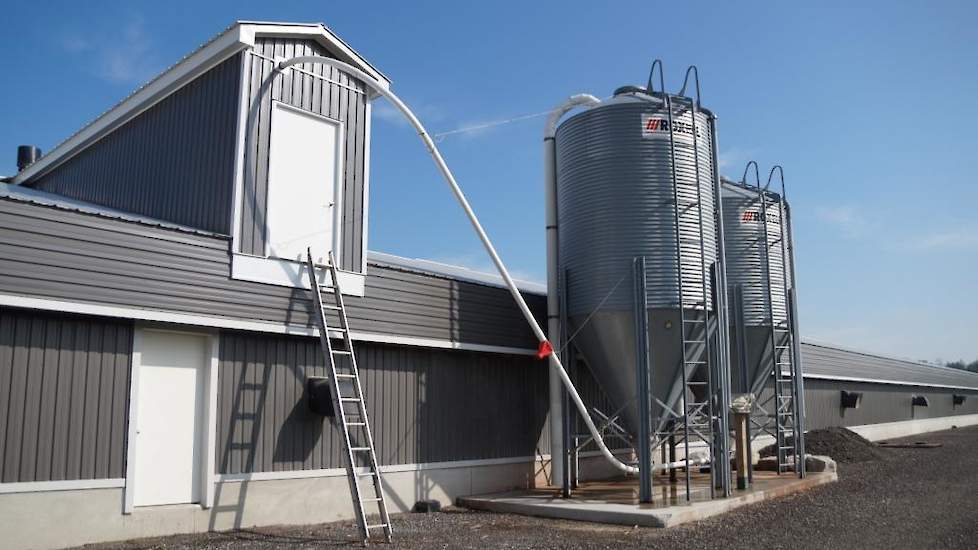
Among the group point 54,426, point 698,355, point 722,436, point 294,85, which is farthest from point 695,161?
point 54,426

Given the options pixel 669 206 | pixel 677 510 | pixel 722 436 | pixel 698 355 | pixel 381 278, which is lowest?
pixel 677 510

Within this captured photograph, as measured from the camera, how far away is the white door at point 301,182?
11992 mm

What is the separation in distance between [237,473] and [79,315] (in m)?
2.95

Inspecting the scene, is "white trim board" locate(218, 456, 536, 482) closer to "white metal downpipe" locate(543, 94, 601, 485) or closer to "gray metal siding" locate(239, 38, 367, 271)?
"white metal downpipe" locate(543, 94, 601, 485)

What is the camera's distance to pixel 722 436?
44.9ft

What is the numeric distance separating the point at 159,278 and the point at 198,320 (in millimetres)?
724

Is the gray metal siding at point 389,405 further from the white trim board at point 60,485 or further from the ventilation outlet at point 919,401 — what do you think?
the ventilation outlet at point 919,401

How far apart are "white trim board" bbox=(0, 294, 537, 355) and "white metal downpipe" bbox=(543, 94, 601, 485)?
1625mm

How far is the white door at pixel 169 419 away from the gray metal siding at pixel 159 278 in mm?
589

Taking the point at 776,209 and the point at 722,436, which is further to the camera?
the point at 776,209

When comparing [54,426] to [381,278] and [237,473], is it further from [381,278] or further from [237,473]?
[381,278]

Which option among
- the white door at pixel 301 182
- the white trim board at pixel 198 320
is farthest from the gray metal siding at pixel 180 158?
the white trim board at pixel 198 320

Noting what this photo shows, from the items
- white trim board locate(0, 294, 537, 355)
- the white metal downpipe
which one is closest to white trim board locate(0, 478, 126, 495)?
white trim board locate(0, 294, 537, 355)

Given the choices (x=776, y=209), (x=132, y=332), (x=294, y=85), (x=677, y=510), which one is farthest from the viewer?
(x=776, y=209)
